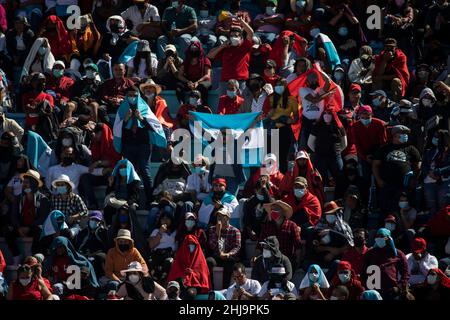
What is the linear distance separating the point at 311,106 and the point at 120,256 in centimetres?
438

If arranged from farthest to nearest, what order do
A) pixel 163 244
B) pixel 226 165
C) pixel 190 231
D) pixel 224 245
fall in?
1. pixel 226 165
2. pixel 163 244
3. pixel 190 231
4. pixel 224 245

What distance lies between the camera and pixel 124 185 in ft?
112

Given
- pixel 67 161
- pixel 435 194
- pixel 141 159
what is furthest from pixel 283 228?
pixel 67 161

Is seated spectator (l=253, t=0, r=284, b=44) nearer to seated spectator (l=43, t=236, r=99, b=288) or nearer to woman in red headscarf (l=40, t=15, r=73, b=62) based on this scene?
woman in red headscarf (l=40, t=15, r=73, b=62)

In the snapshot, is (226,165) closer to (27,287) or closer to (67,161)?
(67,161)

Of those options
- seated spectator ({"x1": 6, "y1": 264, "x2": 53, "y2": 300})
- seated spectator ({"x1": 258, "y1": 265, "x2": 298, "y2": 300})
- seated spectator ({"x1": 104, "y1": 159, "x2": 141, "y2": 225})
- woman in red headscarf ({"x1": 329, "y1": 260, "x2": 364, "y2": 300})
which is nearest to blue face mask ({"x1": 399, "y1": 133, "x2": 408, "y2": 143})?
woman in red headscarf ({"x1": 329, "y1": 260, "x2": 364, "y2": 300})

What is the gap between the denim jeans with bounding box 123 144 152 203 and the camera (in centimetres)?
3447

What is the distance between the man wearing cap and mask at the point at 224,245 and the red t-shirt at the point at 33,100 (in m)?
4.35

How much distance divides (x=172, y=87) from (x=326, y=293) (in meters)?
6.39

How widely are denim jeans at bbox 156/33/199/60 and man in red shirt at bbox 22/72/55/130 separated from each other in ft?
7.68

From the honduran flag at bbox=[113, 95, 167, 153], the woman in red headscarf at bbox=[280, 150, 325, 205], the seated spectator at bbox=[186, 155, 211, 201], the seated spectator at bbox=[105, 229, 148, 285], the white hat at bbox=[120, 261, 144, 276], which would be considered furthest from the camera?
the honduran flag at bbox=[113, 95, 167, 153]

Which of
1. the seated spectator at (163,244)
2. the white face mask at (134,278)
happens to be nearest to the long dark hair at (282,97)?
the seated spectator at (163,244)
